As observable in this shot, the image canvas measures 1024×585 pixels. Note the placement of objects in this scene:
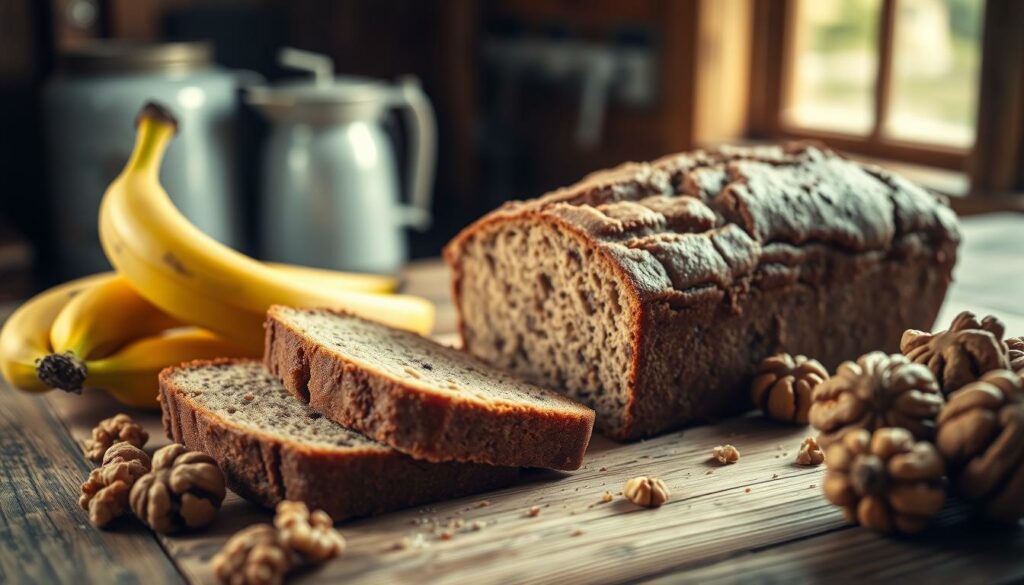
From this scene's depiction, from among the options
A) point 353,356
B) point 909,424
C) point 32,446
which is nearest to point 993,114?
point 909,424

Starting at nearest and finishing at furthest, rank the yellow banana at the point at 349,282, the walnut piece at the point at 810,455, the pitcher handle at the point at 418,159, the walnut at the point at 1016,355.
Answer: the walnut at the point at 1016,355 → the walnut piece at the point at 810,455 → the yellow banana at the point at 349,282 → the pitcher handle at the point at 418,159

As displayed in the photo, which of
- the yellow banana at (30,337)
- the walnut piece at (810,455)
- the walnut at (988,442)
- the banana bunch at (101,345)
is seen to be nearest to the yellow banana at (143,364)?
the banana bunch at (101,345)

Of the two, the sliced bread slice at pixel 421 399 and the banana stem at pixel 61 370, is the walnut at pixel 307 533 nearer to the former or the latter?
the sliced bread slice at pixel 421 399

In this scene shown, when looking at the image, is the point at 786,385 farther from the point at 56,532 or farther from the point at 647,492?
the point at 56,532

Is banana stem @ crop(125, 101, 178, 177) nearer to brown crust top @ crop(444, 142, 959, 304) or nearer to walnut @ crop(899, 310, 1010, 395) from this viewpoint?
brown crust top @ crop(444, 142, 959, 304)

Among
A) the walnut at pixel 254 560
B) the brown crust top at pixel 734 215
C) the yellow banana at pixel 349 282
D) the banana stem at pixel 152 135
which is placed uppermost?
the banana stem at pixel 152 135

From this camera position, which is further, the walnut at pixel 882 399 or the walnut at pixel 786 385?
the walnut at pixel 786 385

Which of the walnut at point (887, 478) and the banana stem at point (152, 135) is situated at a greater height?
the banana stem at point (152, 135)
